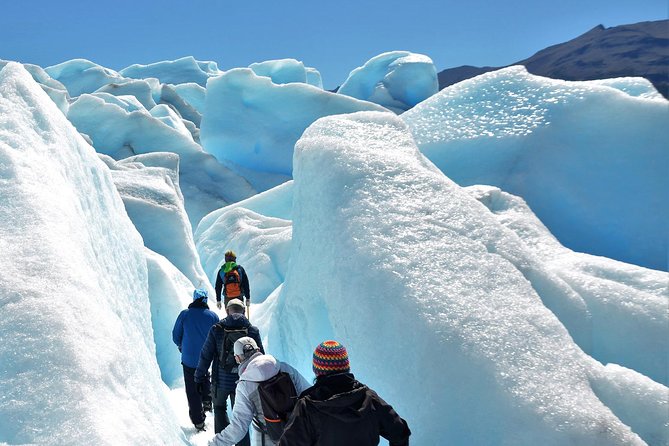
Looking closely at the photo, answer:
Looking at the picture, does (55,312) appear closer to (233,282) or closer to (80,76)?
(233,282)

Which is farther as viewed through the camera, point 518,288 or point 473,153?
point 473,153

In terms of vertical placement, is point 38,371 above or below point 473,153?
below

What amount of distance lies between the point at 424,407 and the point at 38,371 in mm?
1698

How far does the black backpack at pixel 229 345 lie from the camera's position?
3117 mm

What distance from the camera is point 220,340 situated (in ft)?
10.3

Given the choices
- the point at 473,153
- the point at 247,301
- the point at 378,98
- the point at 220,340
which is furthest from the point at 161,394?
the point at 378,98

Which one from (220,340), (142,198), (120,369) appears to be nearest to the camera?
(120,369)

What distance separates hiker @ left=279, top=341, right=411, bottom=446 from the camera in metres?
1.89

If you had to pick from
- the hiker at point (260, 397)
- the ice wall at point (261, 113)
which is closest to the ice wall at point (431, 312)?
the hiker at point (260, 397)

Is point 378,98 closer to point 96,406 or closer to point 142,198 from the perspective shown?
point 142,198

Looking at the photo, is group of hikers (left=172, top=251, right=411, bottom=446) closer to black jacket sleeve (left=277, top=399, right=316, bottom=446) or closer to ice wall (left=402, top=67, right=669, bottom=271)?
black jacket sleeve (left=277, top=399, right=316, bottom=446)

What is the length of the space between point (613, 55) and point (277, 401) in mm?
35915

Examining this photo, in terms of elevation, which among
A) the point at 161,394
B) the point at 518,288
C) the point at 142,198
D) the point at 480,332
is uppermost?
the point at 142,198

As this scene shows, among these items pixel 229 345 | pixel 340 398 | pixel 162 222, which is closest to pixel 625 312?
pixel 229 345
